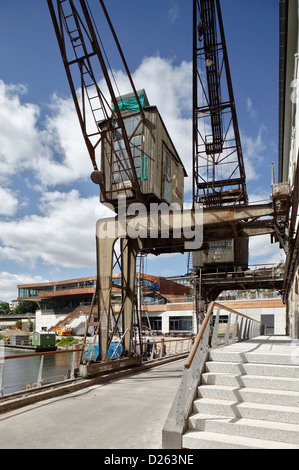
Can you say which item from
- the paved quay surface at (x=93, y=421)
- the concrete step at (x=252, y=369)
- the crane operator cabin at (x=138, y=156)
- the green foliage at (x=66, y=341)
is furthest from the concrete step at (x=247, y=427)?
the green foliage at (x=66, y=341)

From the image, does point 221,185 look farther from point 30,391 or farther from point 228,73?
point 30,391

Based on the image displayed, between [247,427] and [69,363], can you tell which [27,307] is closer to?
[69,363]

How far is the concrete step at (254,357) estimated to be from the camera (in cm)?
627

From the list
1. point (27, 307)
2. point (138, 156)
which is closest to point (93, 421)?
point (138, 156)

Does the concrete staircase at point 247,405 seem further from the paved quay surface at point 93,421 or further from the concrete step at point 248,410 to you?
the paved quay surface at point 93,421

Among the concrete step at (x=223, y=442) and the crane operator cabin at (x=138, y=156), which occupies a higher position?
the crane operator cabin at (x=138, y=156)

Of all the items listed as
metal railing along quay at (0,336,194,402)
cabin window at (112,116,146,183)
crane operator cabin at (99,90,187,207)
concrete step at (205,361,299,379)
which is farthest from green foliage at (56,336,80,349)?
concrete step at (205,361,299,379)

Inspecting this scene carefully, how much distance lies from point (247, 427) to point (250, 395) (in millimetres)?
747

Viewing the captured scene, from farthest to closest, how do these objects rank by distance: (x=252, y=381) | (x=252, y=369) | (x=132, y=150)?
(x=132, y=150), (x=252, y=369), (x=252, y=381)

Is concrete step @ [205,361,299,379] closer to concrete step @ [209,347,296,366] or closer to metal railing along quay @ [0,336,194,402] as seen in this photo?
concrete step @ [209,347,296,366]

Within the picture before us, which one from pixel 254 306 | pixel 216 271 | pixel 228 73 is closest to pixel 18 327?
pixel 254 306

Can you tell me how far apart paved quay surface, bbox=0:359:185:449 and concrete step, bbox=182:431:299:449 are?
0.55m

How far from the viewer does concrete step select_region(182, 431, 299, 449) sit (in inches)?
174

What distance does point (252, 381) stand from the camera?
5.77 m
